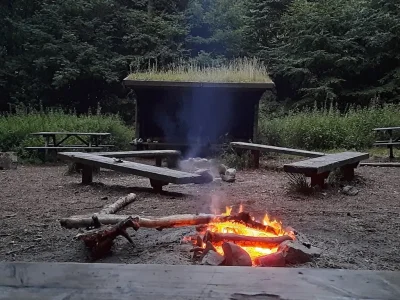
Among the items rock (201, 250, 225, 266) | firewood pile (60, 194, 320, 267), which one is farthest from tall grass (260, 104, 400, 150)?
rock (201, 250, 225, 266)

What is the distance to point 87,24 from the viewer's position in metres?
18.2

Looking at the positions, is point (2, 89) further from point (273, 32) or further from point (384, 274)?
point (384, 274)

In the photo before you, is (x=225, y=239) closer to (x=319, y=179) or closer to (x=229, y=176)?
(x=319, y=179)

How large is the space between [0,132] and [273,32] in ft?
44.2

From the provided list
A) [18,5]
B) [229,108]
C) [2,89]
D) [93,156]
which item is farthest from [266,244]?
[18,5]

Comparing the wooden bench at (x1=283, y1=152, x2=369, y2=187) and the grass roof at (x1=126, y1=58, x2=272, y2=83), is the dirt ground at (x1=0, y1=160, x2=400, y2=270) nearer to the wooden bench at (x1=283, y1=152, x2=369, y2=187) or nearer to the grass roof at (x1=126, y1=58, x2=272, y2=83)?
the wooden bench at (x1=283, y1=152, x2=369, y2=187)

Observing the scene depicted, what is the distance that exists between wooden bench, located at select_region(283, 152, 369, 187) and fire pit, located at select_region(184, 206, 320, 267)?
2.15 m

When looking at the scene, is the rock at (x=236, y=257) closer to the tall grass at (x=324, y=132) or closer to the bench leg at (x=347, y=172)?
the bench leg at (x=347, y=172)

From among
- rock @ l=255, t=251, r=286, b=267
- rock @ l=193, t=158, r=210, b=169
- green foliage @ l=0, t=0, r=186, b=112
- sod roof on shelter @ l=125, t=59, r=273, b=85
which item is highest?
green foliage @ l=0, t=0, r=186, b=112

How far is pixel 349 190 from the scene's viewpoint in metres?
5.99

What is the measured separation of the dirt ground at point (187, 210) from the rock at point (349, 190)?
0.12 metres

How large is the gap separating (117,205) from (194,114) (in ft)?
21.8

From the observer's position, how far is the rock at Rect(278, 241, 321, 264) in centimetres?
272

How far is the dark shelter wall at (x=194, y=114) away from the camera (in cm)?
1098
